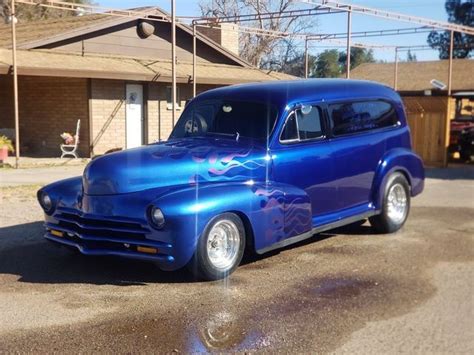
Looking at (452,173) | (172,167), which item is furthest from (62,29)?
(172,167)

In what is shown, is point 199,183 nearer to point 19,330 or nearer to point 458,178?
point 19,330

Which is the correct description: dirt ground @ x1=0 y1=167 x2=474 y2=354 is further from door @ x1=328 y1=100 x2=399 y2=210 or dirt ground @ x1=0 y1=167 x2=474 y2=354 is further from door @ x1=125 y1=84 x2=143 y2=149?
door @ x1=125 y1=84 x2=143 y2=149

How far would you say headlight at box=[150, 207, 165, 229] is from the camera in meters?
5.45

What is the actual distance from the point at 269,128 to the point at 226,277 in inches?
67.8

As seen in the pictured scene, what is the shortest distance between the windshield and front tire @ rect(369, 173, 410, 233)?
2191mm

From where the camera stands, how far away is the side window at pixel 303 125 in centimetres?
680

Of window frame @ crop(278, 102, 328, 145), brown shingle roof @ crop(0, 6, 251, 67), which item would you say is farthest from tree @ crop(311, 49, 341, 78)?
window frame @ crop(278, 102, 328, 145)

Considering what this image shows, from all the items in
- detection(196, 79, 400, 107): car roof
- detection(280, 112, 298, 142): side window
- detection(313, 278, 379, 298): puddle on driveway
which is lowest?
detection(313, 278, 379, 298): puddle on driveway

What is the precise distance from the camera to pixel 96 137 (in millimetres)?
18156

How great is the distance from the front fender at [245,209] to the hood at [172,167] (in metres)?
0.18

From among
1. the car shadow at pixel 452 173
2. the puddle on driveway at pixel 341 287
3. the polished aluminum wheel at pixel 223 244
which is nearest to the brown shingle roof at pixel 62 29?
the car shadow at pixel 452 173

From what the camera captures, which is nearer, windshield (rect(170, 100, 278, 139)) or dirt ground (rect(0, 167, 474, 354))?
dirt ground (rect(0, 167, 474, 354))

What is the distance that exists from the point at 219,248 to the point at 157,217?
78cm

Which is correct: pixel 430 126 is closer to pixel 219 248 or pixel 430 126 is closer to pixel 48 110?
pixel 48 110
